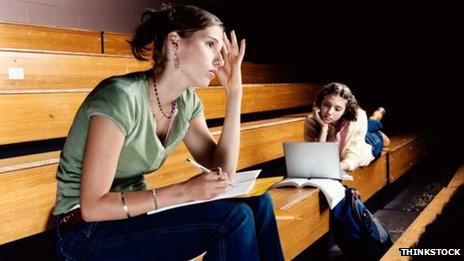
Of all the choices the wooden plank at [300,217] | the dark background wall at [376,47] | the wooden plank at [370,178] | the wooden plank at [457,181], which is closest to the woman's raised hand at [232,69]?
the wooden plank at [300,217]

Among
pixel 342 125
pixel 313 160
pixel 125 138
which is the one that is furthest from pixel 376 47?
pixel 125 138

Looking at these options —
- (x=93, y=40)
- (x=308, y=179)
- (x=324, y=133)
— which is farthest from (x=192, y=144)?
(x=93, y=40)

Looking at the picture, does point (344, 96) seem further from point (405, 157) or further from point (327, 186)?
point (405, 157)

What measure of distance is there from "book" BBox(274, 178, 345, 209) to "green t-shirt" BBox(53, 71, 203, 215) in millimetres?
545

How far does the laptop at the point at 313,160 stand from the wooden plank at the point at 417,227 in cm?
20

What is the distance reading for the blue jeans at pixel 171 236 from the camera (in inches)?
21.3

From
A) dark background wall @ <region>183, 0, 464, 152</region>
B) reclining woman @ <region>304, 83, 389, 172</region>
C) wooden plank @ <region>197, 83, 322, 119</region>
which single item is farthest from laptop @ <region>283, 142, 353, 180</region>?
dark background wall @ <region>183, 0, 464, 152</region>

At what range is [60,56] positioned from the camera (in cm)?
115

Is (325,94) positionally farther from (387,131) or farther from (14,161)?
(387,131)

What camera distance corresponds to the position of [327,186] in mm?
1125

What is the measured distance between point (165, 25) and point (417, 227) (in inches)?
27.1

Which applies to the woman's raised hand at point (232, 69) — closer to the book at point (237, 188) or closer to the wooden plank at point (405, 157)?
the book at point (237, 188)

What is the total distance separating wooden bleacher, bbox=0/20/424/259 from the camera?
2.53ft

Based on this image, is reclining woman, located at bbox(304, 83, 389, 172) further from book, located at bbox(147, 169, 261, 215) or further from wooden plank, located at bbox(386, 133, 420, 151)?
book, located at bbox(147, 169, 261, 215)
